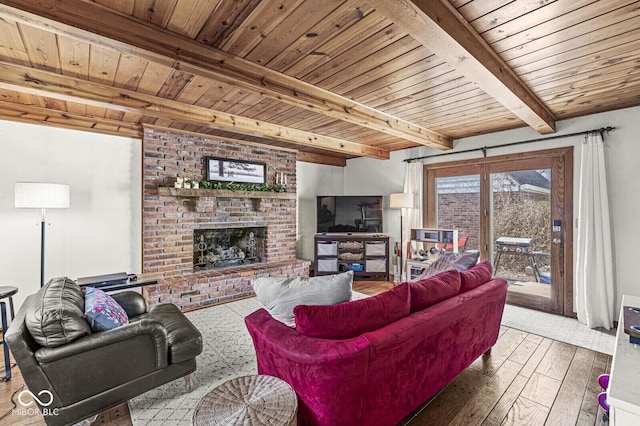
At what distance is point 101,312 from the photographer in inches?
75.7

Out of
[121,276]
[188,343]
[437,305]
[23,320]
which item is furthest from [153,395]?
[437,305]

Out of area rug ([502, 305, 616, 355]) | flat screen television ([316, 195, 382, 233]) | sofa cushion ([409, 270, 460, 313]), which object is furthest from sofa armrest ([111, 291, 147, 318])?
area rug ([502, 305, 616, 355])

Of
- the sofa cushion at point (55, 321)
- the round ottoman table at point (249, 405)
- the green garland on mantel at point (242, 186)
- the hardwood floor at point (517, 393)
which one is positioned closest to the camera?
the round ottoman table at point (249, 405)

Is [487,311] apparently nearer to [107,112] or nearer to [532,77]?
[532,77]

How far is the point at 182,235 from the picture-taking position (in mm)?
4059

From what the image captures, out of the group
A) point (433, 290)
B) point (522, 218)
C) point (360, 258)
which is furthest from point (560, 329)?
point (360, 258)

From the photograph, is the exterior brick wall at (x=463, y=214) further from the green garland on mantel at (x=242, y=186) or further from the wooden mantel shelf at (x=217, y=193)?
the green garland on mantel at (x=242, y=186)

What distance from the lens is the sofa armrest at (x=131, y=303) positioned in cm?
256

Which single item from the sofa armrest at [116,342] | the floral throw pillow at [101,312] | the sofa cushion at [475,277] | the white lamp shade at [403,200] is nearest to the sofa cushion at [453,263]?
the sofa cushion at [475,277]

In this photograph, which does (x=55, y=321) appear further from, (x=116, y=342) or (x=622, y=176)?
(x=622, y=176)

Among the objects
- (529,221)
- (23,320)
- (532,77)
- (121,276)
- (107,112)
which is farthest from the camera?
(529,221)

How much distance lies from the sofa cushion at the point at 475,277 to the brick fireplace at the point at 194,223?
3.07 meters

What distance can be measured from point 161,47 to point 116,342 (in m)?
1.85

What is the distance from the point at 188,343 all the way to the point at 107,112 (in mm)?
2928
